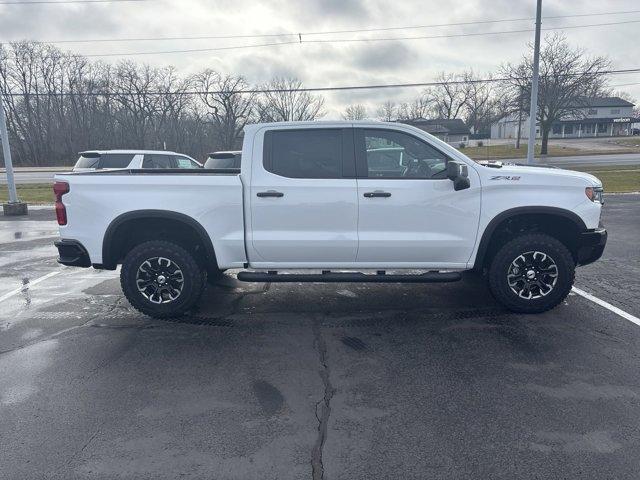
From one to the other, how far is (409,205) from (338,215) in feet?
2.42

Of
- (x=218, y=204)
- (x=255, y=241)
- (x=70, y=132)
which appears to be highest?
(x=70, y=132)

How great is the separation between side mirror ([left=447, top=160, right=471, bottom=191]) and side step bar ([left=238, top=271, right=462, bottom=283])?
942mm

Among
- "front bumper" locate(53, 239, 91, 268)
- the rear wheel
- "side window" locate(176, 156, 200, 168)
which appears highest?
"side window" locate(176, 156, 200, 168)

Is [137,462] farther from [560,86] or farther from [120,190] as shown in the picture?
[560,86]

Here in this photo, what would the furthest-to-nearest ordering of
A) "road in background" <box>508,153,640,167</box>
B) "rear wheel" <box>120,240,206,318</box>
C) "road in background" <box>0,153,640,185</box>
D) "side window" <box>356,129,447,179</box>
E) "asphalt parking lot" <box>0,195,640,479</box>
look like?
"road in background" <box>508,153,640,167</box>
"road in background" <box>0,153,640,185</box>
"rear wheel" <box>120,240,206,318</box>
"side window" <box>356,129,447,179</box>
"asphalt parking lot" <box>0,195,640,479</box>

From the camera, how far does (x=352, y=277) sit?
4.82 meters

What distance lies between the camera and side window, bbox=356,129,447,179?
4.73 m

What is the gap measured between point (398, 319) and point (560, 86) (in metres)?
46.2

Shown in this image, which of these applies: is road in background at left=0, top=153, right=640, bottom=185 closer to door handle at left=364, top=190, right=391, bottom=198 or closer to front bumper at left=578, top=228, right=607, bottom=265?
front bumper at left=578, top=228, right=607, bottom=265

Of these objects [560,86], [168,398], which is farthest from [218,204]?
[560,86]

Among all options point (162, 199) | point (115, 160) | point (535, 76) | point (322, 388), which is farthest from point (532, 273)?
point (535, 76)

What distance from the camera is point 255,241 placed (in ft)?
15.7

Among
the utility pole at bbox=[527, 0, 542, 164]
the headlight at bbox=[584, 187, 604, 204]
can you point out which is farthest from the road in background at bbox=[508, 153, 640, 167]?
the headlight at bbox=[584, 187, 604, 204]

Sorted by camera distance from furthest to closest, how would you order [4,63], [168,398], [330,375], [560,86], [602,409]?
[4,63]
[560,86]
[330,375]
[168,398]
[602,409]
